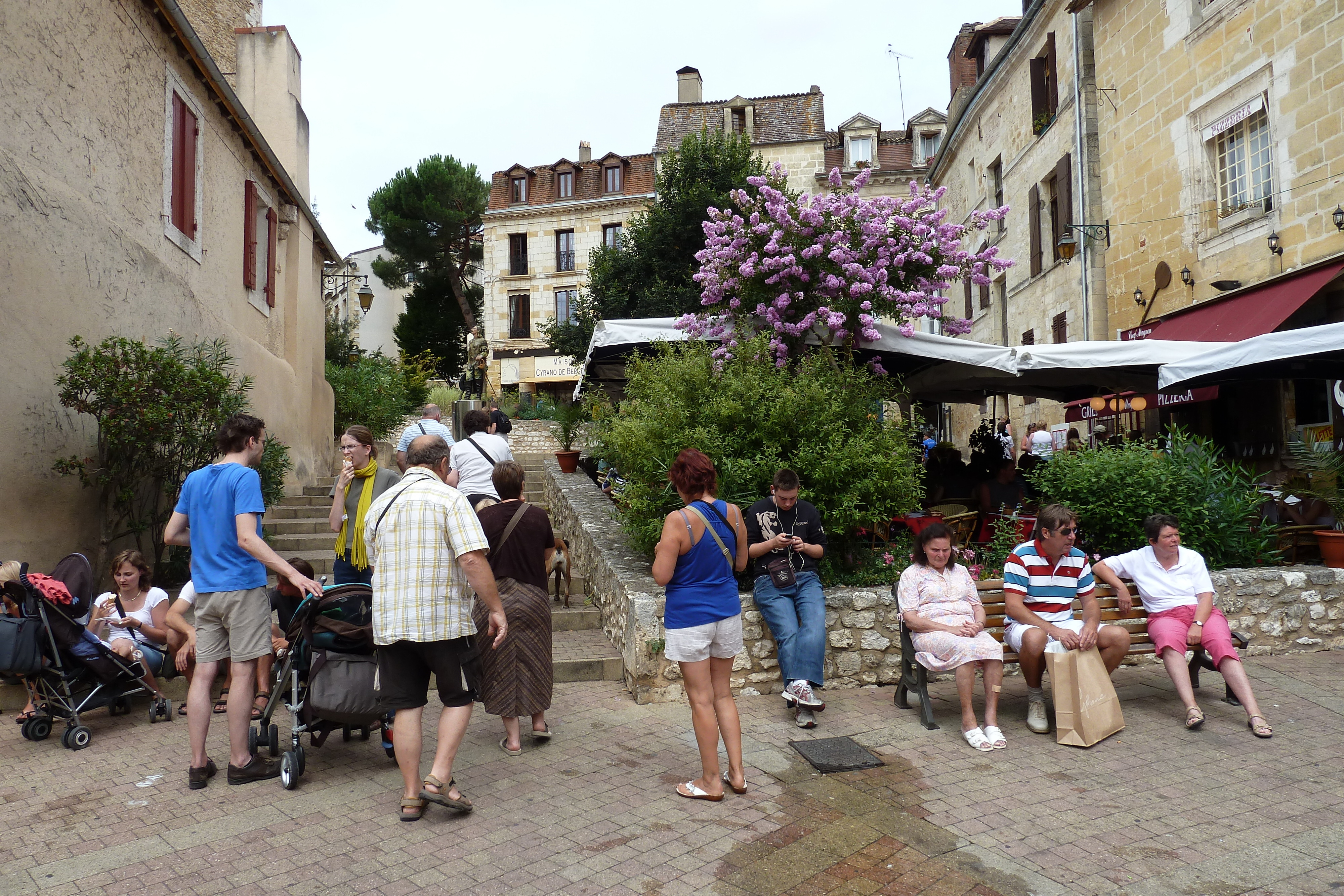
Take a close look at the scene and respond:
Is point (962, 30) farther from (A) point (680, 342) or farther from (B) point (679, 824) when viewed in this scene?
(B) point (679, 824)

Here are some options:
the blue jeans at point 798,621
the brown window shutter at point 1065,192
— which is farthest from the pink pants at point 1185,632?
the brown window shutter at point 1065,192

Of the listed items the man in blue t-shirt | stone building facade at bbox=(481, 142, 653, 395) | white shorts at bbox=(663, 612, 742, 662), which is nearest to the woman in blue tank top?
white shorts at bbox=(663, 612, 742, 662)

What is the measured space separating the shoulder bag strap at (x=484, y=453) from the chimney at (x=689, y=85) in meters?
32.6

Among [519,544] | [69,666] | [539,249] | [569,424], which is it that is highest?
[539,249]

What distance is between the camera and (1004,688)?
19.5 ft

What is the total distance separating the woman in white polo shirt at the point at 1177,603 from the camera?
5109 millimetres

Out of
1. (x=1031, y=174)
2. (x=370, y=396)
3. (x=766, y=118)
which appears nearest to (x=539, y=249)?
(x=766, y=118)

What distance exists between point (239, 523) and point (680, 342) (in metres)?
5.38

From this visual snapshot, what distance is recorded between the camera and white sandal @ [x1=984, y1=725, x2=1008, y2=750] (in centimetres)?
477

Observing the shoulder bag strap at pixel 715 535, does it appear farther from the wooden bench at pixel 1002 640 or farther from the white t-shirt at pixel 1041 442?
the white t-shirt at pixel 1041 442

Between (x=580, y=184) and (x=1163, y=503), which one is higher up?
(x=580, y=184)

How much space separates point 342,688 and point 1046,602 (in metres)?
3.90

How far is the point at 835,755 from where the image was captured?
15.5 ft

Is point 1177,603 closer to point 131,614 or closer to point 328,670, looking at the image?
point 328,670
